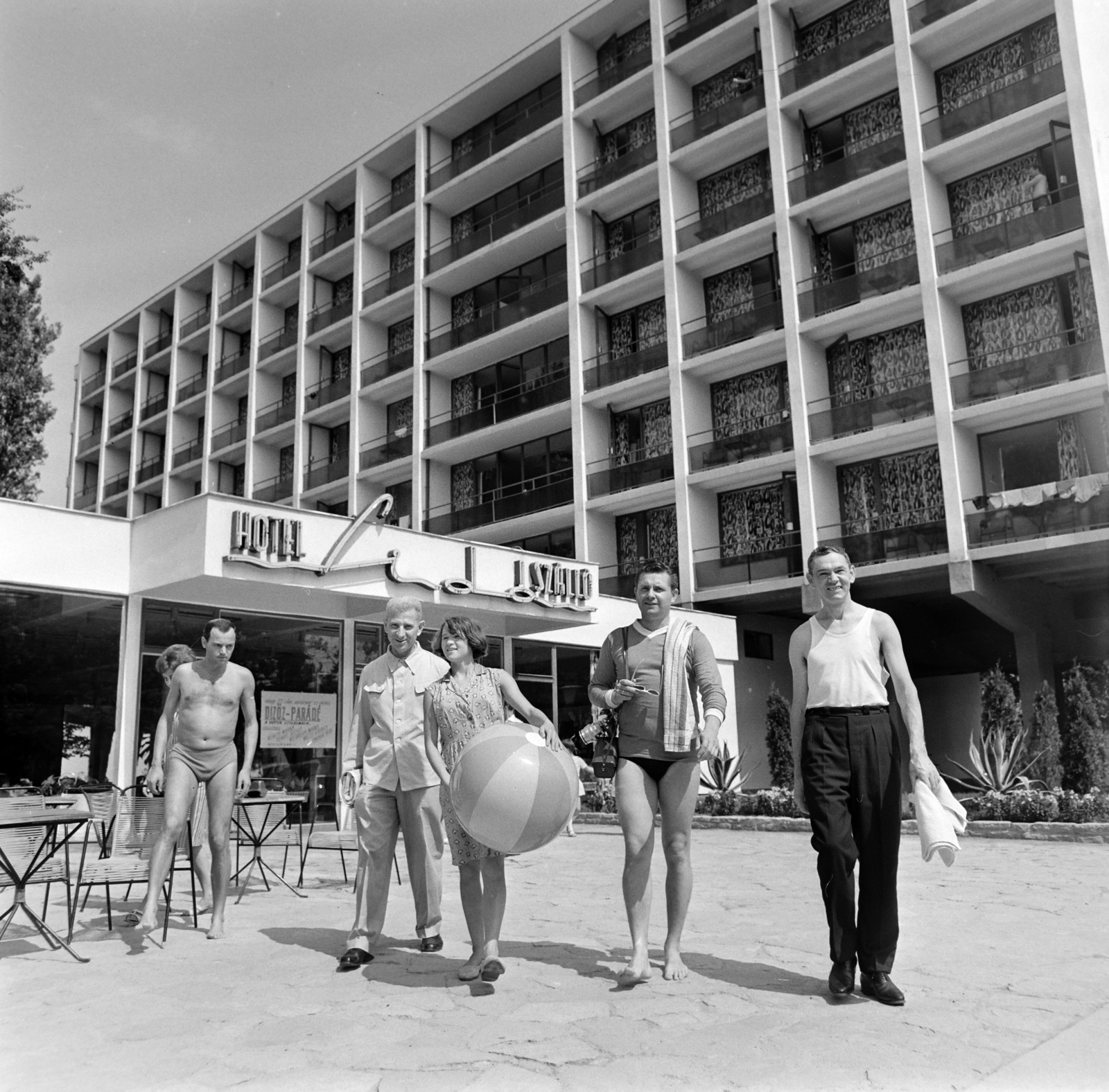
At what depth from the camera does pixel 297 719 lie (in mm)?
16844

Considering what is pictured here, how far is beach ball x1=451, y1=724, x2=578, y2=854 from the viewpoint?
15.6 ft

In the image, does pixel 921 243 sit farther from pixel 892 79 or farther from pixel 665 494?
pixel 665 494

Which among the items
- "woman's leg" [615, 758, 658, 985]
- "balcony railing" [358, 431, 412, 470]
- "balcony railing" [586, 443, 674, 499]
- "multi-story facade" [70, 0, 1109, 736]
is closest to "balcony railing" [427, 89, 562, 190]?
"multi-story facade" [70, 0, 1109, 736]

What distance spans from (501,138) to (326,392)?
1073 cm

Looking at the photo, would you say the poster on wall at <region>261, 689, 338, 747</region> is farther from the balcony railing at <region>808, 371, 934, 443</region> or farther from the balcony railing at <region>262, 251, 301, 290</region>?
the balcony railing at <region>262, 251, 301, 290</region>

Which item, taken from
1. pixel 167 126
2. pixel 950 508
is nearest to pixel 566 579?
pixel 950 508

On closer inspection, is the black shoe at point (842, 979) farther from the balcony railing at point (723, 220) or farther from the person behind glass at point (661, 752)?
the balcony railing at point (723, 220)

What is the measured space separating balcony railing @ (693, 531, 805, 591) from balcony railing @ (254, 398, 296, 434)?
60.7ft

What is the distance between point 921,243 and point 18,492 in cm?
2273

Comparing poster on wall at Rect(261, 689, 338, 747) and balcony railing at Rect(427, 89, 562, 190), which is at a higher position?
balcony railing at Rect(427, 89, 562, 190)

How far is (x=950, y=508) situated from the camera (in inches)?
905

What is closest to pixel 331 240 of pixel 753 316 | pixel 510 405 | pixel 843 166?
pixel 510 405

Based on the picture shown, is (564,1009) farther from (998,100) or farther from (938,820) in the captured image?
(998,100)

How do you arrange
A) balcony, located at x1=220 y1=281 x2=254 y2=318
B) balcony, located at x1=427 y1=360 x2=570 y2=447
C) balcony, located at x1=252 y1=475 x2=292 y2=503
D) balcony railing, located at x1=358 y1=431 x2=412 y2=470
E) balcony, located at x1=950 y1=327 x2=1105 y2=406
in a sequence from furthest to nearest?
balcony, located at x1=220 y1=281 x2=254 y2=318
balcony, located at x1=252 y1=475 x2=292 y2=503
balcony railing, located at x1=358 y1=431 x2=412 y2=470
balcony, located at x1=427 y1=360 x2=570 y2=447
balcony, located at x1=950 y1=327 x2=1105 y2=406
